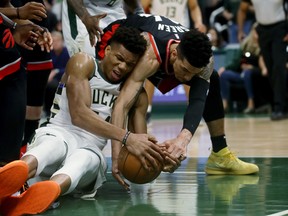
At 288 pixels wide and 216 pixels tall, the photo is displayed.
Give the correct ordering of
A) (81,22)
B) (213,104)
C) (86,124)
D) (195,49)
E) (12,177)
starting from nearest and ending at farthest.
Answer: (12,177) → (86,124) → (195,49) → (213,104) → (81,22)

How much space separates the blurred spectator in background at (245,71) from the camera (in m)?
13.1

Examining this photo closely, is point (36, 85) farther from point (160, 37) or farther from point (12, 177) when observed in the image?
point (12, 177)

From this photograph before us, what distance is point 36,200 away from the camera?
4535 mm

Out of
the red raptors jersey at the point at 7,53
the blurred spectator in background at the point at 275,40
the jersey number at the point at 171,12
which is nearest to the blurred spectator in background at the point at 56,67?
the jersey number at the point at 171,12

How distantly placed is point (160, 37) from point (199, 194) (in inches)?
42.0

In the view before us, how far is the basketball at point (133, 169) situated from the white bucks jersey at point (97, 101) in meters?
0.50

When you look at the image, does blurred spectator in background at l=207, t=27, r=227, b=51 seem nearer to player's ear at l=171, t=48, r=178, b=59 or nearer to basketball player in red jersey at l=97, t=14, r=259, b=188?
basketball player in red jersey at l=97, t=14, r=259, b=188

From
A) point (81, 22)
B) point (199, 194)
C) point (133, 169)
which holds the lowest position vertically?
point (199, 194)

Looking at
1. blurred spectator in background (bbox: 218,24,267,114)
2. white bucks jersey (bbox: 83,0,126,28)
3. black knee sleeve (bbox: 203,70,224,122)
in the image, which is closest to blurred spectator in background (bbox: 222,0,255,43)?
blurred spectator in background (bbox: 218,24,267,114)

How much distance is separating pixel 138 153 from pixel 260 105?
879cm

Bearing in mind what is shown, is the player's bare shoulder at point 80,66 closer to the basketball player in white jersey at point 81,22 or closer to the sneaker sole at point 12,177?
the sneaker sole at point 12,177

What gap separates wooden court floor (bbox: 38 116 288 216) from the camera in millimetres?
4754

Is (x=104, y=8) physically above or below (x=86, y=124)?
above

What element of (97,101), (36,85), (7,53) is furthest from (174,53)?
(36,85)
